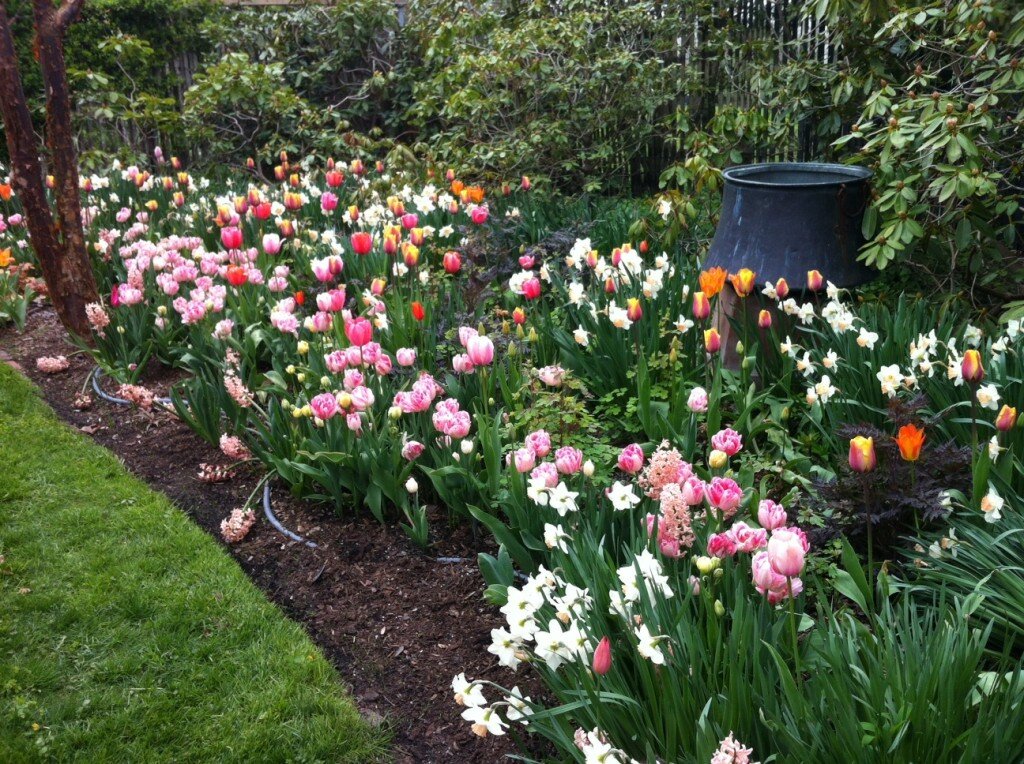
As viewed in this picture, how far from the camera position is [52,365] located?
4625 mm

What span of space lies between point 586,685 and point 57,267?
4.03m

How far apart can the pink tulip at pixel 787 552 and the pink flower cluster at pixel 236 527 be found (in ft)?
6.71

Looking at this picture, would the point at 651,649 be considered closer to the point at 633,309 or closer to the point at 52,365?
the point at 633,309

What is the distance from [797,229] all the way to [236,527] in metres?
2.38

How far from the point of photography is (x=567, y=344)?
3443 mm

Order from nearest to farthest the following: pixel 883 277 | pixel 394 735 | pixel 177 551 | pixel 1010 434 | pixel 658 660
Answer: pixel 658 660 < pixel 394 735 < pixel 1010 434 < pixel 177 551 < pixel 883 277

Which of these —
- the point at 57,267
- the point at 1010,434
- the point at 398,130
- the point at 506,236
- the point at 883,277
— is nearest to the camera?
the point at 1010,434

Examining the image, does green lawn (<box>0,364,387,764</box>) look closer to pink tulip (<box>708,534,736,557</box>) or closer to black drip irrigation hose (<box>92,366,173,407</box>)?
black drip irrigation hose (<box>92,366,173,407</box>)

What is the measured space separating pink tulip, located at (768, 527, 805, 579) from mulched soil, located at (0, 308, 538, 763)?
0.90 m

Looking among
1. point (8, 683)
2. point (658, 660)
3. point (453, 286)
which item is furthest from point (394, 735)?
point (453, 286)

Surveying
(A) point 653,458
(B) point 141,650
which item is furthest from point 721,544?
(B) point 141,650

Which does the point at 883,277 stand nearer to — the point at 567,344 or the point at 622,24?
the point at 567,344

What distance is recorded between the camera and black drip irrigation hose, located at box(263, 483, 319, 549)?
117 inches

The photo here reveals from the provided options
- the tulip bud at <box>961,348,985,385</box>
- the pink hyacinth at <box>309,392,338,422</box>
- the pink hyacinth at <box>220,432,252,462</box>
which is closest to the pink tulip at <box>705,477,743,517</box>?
the tulip bud at <box>961,348,985,385</box>
